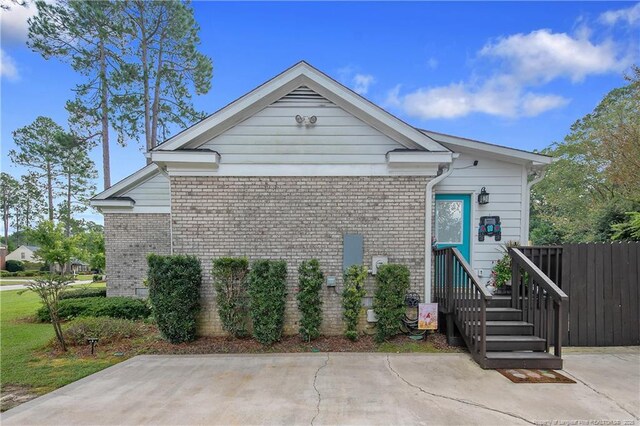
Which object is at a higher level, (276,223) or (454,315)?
(276,223)

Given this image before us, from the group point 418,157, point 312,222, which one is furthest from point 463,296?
point 312,222

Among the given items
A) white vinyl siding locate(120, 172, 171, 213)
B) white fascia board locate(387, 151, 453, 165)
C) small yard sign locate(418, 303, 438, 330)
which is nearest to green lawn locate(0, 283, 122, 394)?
white vinyl siding locate(120, 172, 171, 213)

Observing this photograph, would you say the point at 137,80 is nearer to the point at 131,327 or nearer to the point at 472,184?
the point at 131,327

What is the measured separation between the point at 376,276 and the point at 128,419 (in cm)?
403

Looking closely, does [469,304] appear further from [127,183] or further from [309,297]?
[127,183]

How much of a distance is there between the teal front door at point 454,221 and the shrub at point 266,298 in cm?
359

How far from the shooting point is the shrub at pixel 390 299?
509 cm

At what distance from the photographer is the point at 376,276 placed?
17.6ft

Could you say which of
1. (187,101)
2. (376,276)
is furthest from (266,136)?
(187,101)

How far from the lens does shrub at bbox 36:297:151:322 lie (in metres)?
7.43

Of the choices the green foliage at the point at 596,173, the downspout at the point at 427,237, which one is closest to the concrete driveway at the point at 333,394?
the downspout at the point at 427,237

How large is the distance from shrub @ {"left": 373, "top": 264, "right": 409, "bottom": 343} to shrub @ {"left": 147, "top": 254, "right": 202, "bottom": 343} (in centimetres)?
339

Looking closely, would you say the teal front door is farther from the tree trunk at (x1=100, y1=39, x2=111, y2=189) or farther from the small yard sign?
the tree trunk at (x1=100, y1=39, x2=111, y2=189)

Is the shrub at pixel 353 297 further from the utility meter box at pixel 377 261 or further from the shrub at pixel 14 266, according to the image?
the shrub at pixel 14 266
